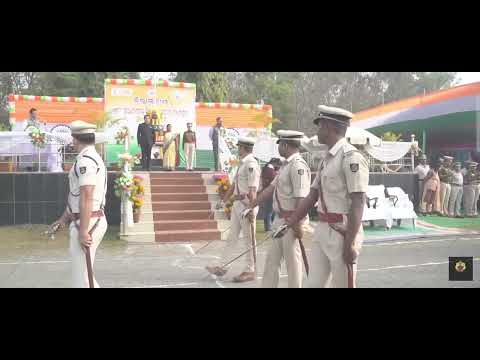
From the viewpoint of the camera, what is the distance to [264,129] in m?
19.4

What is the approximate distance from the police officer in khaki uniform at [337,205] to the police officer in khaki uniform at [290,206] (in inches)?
43.4

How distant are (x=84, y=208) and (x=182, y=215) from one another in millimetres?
7522

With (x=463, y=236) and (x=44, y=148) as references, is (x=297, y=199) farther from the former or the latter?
(x=44, y=148)

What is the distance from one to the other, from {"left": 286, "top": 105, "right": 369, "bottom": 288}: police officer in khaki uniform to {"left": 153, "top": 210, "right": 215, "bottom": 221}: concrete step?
764cm

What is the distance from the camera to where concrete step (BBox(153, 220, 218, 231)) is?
11.3 m

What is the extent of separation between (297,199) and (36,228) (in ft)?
28.0

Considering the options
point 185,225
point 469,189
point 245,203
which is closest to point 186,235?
point 185,225

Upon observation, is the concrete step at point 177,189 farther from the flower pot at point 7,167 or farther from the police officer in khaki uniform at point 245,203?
the police officer in khaki uniform at point 245,203

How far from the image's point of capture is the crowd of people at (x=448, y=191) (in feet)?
50.2

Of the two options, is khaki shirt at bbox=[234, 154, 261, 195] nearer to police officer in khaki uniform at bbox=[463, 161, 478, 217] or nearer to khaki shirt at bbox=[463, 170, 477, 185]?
police officer in khaki uniform at bbox=[463, 161, 478, 217]

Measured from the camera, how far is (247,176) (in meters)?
7.07

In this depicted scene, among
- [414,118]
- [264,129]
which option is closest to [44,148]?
[264,129]

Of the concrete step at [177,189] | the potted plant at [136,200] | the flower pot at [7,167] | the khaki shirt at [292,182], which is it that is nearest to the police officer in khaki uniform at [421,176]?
the concrete step at [177,189]

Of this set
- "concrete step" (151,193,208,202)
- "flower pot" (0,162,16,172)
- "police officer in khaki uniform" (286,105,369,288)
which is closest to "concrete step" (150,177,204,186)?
"concrete step" (151,193,208,202)
